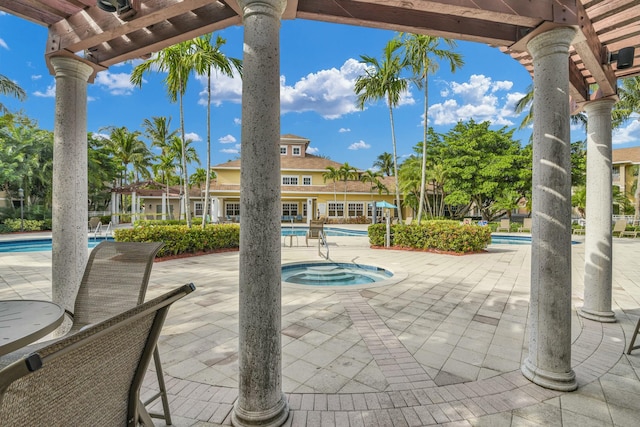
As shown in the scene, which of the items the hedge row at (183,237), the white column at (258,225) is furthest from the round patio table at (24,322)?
the hedge row at (183,237)

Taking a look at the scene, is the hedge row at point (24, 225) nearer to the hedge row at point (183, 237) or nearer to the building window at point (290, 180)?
the hedge row at point (183, 237)

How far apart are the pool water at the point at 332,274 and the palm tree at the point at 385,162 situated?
37861mm

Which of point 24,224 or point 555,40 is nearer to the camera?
point 555,40

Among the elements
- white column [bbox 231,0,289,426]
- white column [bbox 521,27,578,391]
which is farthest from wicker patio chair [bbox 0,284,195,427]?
white column [bbox 521,27,578,391]

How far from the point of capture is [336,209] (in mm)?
28484

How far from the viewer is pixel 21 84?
16.6 metres

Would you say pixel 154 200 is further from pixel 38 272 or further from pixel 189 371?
pixel 189 371

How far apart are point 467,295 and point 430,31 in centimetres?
407

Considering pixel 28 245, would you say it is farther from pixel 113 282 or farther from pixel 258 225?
pixel 258 225

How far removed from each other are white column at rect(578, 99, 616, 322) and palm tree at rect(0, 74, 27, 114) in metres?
23.4

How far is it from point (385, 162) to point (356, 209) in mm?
19012

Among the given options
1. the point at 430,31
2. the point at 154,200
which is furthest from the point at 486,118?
the point at 154,200

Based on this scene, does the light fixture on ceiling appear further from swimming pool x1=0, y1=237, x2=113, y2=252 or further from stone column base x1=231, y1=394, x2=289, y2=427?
swimming pool x1=0, y1=237, x2=113, y2=252

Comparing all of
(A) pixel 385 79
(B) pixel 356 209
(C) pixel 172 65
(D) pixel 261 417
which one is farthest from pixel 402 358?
(B) pixel 356 209
